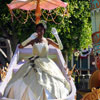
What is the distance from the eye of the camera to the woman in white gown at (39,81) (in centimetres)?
499

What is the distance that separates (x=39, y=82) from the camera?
202 inches

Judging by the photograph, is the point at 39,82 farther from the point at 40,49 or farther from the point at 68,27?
the point at 68,27

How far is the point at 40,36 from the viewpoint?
19.2 ft

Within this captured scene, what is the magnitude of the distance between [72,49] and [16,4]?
9.26 m

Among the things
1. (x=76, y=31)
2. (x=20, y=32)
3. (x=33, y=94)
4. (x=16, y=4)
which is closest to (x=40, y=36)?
(x=33, y=94)

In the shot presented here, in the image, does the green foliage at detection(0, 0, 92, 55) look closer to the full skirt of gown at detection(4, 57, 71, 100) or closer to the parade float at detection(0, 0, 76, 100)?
the parade float at detection(0, 0, 76, 100)

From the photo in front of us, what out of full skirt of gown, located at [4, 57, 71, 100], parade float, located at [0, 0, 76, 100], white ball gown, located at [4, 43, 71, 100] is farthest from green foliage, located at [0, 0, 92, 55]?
full skirt of gown, located at [4, 57, 71, 100]

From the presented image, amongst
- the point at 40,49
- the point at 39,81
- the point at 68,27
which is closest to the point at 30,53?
the point at 40,49

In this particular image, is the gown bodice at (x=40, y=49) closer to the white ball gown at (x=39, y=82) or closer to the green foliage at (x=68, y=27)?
the white ball gown at (x=39, y=82)

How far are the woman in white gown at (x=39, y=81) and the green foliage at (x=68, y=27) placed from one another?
24.4 feet

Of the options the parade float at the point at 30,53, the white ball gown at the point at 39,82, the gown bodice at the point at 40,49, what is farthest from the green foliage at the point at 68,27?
the white ball gown at the point at 39,82

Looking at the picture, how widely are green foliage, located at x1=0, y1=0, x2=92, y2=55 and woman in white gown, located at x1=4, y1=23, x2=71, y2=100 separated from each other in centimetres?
745

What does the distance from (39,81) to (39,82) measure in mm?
26

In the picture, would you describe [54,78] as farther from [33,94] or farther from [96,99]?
[96,99]
